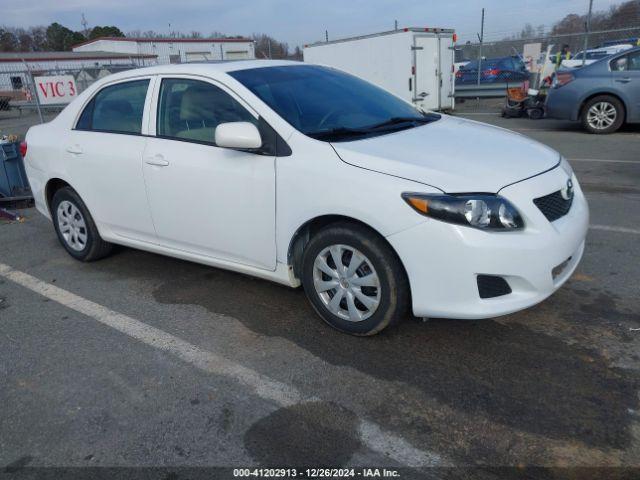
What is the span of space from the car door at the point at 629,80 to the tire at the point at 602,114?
0.17 m

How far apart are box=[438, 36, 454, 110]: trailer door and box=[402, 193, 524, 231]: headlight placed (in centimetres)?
1258

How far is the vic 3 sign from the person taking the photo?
461 inches

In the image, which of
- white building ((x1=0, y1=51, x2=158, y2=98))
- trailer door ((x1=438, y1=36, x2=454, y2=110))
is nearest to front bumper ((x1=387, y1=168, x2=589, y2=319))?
trailer door ((x1=438, y1=36, x2=454, y2=110))

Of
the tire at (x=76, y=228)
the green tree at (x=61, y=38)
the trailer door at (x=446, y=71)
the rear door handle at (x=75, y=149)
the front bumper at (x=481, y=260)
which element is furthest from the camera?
the green tree at (x=61, y=38)

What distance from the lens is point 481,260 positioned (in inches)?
111

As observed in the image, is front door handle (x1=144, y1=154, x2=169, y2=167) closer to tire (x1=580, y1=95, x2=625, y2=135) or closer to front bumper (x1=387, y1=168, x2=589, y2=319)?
front bumper (x1=387, y1=168, x2=589, y2=319)

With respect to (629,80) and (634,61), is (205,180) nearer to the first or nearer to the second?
(629,80)

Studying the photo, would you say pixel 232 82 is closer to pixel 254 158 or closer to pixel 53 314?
pixel 254 158

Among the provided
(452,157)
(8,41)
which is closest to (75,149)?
(452,157)

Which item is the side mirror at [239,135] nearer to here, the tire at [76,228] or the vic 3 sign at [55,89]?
the tire at [76,228]

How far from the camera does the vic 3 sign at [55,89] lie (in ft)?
38.4

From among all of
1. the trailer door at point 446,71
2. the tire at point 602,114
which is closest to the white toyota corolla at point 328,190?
the tire at point 602,114

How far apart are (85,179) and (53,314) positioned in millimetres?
1193

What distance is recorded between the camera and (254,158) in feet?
11.3
